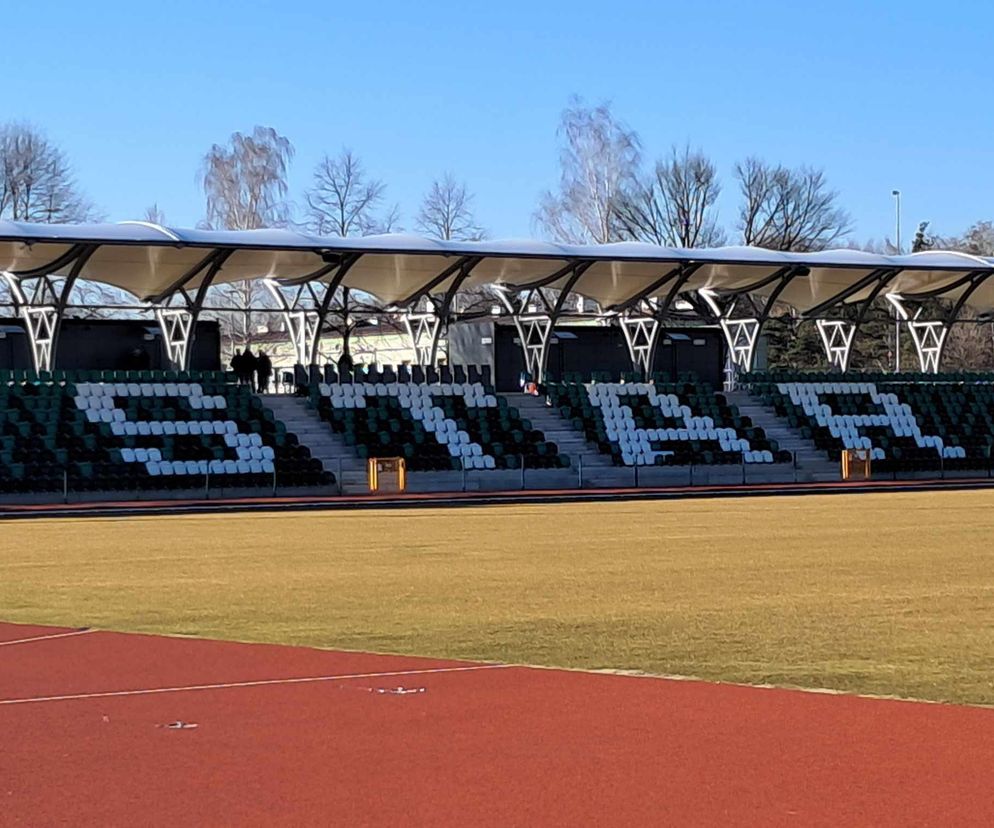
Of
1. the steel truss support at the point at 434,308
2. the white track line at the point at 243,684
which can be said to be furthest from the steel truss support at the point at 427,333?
the white track line at the point at 243,684

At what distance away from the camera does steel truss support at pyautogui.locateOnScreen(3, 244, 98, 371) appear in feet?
152

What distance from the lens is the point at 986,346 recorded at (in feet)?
318

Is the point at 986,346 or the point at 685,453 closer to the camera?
the point at 685,453

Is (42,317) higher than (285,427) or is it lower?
higher

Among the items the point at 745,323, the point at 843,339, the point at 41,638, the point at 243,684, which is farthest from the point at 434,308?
the point at 243,684

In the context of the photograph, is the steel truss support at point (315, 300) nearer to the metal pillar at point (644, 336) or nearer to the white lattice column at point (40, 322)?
the white lattice column at point (40, 322)

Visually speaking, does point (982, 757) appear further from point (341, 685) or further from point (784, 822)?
point (341, 685)

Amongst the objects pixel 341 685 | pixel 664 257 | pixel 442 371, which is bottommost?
pixel 341 685

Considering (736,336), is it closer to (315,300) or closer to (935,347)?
(935,347)

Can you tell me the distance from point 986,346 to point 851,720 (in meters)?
91.6

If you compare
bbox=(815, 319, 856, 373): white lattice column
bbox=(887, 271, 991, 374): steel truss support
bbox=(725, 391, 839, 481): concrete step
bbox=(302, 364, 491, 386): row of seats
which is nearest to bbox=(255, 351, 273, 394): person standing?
bbox=(302, 364, 491, 386): row of seats

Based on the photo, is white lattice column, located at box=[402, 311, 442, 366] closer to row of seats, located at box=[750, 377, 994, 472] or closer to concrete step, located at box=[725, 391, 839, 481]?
concrete step, located at box=[725, 391, 839, 481]

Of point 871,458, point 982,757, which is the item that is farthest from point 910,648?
point 871,458

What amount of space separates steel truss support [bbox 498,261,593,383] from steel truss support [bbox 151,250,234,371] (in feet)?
33.6
